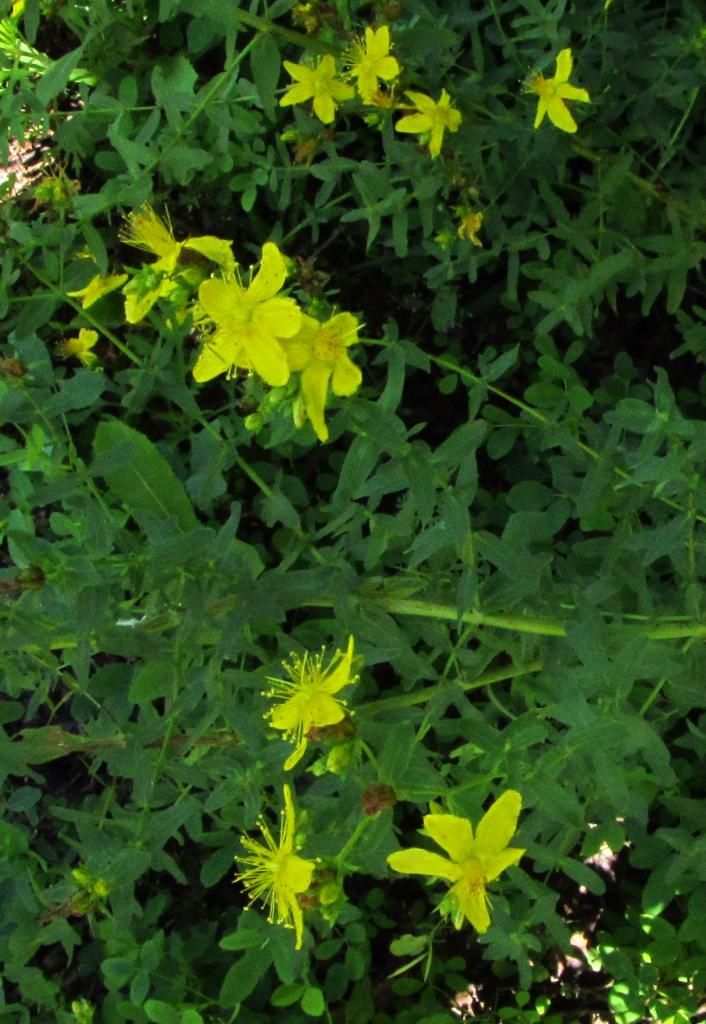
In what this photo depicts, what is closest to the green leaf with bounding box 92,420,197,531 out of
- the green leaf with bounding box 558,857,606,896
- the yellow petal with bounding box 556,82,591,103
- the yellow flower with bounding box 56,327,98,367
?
the yellow flower with bounding box 56,327,98,367

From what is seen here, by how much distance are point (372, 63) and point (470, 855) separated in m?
1.29

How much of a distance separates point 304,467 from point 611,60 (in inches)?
42.5

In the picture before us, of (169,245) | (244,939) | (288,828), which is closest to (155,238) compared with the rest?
(169,245)

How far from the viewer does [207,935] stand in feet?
6.79

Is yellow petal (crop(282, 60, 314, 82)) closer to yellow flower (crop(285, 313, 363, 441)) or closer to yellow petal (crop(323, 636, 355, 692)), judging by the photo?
yellow flower (crop(285, 313, 363, 441))

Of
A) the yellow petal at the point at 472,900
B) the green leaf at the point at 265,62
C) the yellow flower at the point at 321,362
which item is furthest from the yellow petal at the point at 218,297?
the yellow petal at the point at 472,900

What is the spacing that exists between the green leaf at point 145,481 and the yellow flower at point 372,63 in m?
0.76

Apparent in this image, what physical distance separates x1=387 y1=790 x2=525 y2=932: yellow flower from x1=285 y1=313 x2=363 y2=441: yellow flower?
0.51 metres

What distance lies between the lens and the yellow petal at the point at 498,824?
1.22 metres

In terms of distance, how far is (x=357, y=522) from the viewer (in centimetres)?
163

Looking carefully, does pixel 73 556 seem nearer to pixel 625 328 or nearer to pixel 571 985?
pixel 625 328

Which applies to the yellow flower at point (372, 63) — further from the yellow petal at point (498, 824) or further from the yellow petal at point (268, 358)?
the yellow petal at point (498, 824)

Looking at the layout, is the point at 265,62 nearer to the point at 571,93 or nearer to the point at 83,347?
the point at 571,93

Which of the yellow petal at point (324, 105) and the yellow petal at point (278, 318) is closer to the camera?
the yellow petal at point (278, 318)
